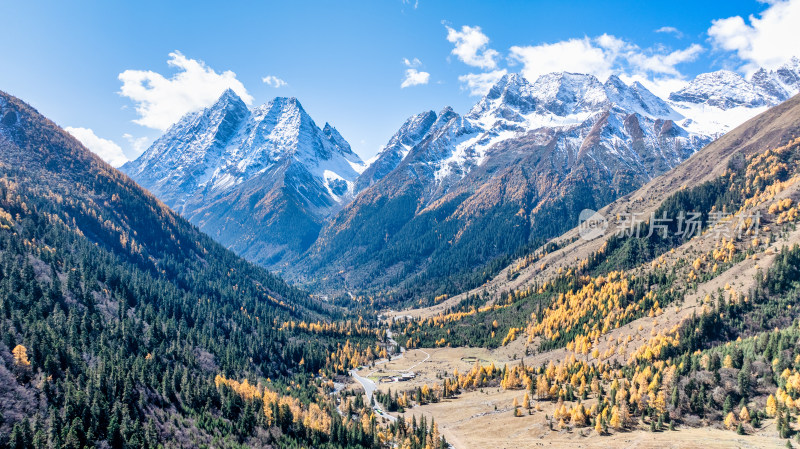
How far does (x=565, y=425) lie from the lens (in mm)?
136875

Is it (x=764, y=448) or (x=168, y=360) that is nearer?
(x=764, y=448)

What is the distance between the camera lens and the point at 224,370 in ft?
600

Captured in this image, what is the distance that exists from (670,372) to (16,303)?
726 ft

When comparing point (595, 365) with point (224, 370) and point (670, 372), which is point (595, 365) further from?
point (224, 370)

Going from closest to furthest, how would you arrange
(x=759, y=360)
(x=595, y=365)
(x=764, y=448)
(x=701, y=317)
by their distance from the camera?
1. (x=764, y=448)
2. (x=759, y=360)
3. (x=701, y=317)
4. (x=595, y=365)

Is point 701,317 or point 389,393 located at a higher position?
point 701,317

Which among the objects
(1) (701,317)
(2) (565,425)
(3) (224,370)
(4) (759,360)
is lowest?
(3) (224,370)

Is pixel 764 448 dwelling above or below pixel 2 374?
Result: above

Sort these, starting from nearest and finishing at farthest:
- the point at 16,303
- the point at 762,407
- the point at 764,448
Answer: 1. the point at 764,448
2. the point at 762,407
3. the point at 16,303

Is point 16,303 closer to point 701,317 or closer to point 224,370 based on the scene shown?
point 224,370

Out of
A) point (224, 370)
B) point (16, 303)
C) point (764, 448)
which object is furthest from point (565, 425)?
point (16, 303)

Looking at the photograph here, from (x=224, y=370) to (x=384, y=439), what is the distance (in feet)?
260

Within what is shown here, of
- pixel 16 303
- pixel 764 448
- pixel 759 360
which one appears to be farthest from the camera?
pixel 16 303

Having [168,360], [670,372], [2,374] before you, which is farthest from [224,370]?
[670,372]
